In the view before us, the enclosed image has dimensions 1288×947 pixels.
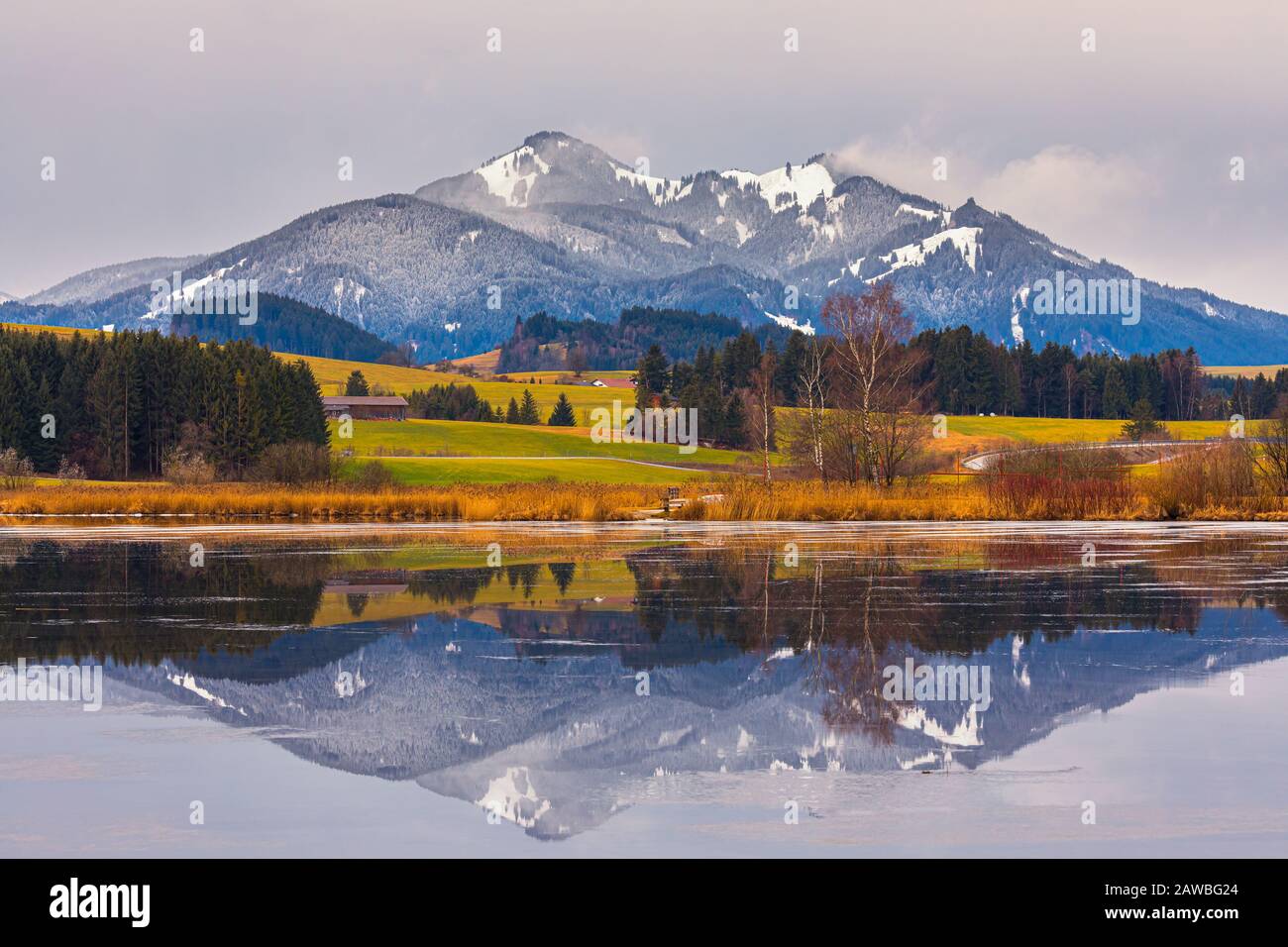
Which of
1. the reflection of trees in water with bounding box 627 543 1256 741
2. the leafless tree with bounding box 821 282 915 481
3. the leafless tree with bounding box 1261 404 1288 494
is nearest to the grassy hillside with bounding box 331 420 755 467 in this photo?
the leafless tree with bounding box 821 282 915 481

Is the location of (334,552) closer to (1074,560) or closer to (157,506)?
(1074,560)

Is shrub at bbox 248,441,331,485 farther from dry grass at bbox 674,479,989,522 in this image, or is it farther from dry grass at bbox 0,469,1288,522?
dry grass at bbox 674,479,989,522

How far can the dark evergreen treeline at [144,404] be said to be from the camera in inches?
4109

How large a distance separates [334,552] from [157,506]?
24.3m

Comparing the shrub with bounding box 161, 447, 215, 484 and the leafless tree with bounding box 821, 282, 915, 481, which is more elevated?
the leafless tree with bounding box 821, 282, 915, 481

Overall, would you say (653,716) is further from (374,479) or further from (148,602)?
(374,479)

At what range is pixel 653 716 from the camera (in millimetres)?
11875

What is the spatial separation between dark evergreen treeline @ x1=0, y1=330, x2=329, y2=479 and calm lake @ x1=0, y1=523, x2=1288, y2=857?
273 feet

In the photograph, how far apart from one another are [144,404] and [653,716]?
4315 inches

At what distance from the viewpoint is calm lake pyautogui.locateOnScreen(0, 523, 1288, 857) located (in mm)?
8547

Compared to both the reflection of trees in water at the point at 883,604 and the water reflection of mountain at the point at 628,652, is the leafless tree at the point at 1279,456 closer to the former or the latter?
the reflection of trees in water at the point at 883,604

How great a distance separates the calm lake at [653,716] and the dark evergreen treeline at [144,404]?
83.2m
